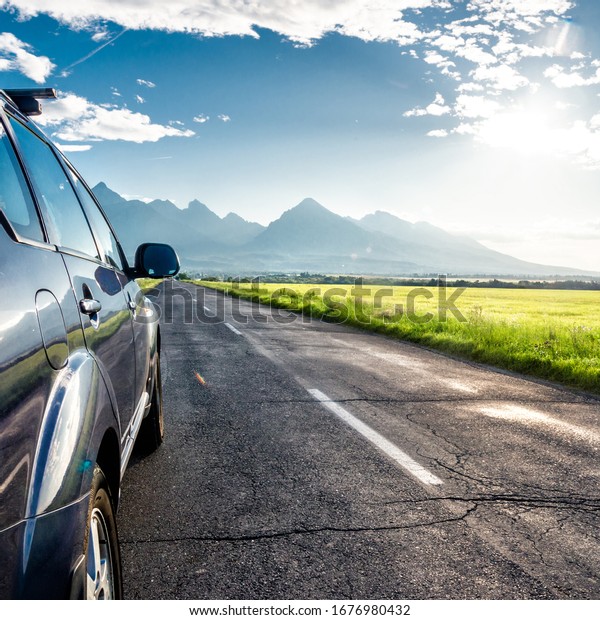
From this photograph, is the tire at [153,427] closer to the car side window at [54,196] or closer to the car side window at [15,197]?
the car side window at [54,196]

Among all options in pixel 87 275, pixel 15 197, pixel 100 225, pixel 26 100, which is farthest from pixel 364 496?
pixel 26 100

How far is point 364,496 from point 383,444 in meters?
1.08

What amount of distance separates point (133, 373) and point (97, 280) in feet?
2.32

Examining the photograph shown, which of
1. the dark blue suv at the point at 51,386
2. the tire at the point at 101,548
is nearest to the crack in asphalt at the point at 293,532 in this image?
the dark blue suv at the point at 51,386

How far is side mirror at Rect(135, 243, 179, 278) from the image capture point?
3523mm

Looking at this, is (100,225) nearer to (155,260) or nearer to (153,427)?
(155,260)

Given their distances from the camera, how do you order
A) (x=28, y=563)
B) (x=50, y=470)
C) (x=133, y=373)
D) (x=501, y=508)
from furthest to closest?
(x=501, y=508), (x=133, y=373), (x=50, y=470), (x=28, y=563)

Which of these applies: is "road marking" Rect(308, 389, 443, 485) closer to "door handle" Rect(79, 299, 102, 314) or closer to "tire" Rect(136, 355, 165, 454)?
"tire" Rect(136, 355, 165, 454)

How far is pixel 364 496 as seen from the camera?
342 centimetres

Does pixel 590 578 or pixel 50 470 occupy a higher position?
pixel 50 470

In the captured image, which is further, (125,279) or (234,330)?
(234,330)

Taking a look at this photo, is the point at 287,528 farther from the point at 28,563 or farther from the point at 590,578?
the point at 28,563

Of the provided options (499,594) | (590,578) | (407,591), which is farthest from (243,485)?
(590,578)
